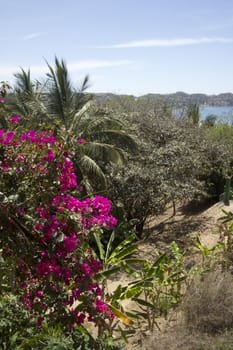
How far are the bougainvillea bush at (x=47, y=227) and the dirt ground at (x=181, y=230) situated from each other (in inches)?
174

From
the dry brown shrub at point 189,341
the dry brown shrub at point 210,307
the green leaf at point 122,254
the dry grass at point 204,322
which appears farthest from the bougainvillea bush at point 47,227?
the green leaf at point 122,254

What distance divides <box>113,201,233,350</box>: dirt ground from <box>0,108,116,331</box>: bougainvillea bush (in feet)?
14.5

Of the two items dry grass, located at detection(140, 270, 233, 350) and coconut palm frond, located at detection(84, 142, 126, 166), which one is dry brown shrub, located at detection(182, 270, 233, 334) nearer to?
dry grass, located at detection(140, 270, 233, 350)

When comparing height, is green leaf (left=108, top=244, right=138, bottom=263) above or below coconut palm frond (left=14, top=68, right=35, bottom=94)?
below

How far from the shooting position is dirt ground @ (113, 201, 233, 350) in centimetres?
1053

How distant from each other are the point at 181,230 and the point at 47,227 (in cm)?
1013

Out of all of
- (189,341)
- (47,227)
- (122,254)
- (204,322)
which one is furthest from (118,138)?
(47,227)

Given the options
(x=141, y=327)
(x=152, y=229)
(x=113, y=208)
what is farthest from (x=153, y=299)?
(x=152, y=229)

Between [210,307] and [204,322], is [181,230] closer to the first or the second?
[210,307]

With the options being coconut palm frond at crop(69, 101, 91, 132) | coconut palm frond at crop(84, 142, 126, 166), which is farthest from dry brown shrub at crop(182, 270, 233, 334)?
coconut palm frond at crop(69, 101, 91, 132)

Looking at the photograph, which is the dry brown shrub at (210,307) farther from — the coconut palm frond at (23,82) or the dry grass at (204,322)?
the coconut palm frond at (23,82)

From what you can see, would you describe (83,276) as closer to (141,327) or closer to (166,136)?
(141,327)

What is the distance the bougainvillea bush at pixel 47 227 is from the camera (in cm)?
348

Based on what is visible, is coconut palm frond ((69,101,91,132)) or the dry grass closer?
the dry grass
